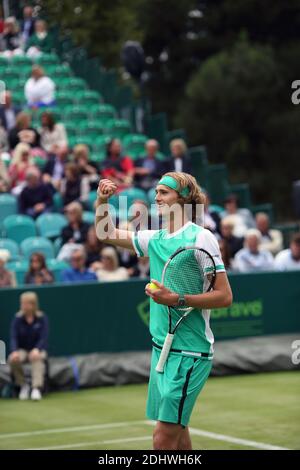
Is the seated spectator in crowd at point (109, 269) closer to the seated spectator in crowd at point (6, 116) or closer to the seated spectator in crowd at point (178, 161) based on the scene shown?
the seated spectator in crowd at point (178, 161)

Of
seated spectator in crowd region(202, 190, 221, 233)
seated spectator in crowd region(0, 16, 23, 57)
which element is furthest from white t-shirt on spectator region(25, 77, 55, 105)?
seated spectator in crowd region(202, 190, 221, 233)

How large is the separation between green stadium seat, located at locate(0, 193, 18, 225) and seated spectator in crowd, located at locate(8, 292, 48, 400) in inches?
152

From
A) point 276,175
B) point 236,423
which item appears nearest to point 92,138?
point 236,423

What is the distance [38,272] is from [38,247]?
5.07ft

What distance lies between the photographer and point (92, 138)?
2175 cm

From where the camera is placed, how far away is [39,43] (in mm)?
24812

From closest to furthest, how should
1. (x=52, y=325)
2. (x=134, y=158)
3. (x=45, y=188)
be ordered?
(x=52, y=325), (x=45, y=188), (x=134, y=158)

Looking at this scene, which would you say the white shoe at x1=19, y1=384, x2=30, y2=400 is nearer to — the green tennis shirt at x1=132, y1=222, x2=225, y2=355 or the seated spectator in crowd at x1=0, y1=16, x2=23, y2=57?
the green tennis shirt at x1=132, y1=222, x2=225, y2=355

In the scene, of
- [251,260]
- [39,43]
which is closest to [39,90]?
[39,43]

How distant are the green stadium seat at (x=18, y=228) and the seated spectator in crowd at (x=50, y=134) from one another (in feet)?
7.52

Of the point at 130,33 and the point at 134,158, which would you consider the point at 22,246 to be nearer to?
the point at 134,158

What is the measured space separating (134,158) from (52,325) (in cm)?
666

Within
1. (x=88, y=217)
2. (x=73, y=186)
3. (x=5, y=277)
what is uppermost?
(x=73, y=186)

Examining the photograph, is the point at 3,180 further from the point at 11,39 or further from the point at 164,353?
the point at 164,353
